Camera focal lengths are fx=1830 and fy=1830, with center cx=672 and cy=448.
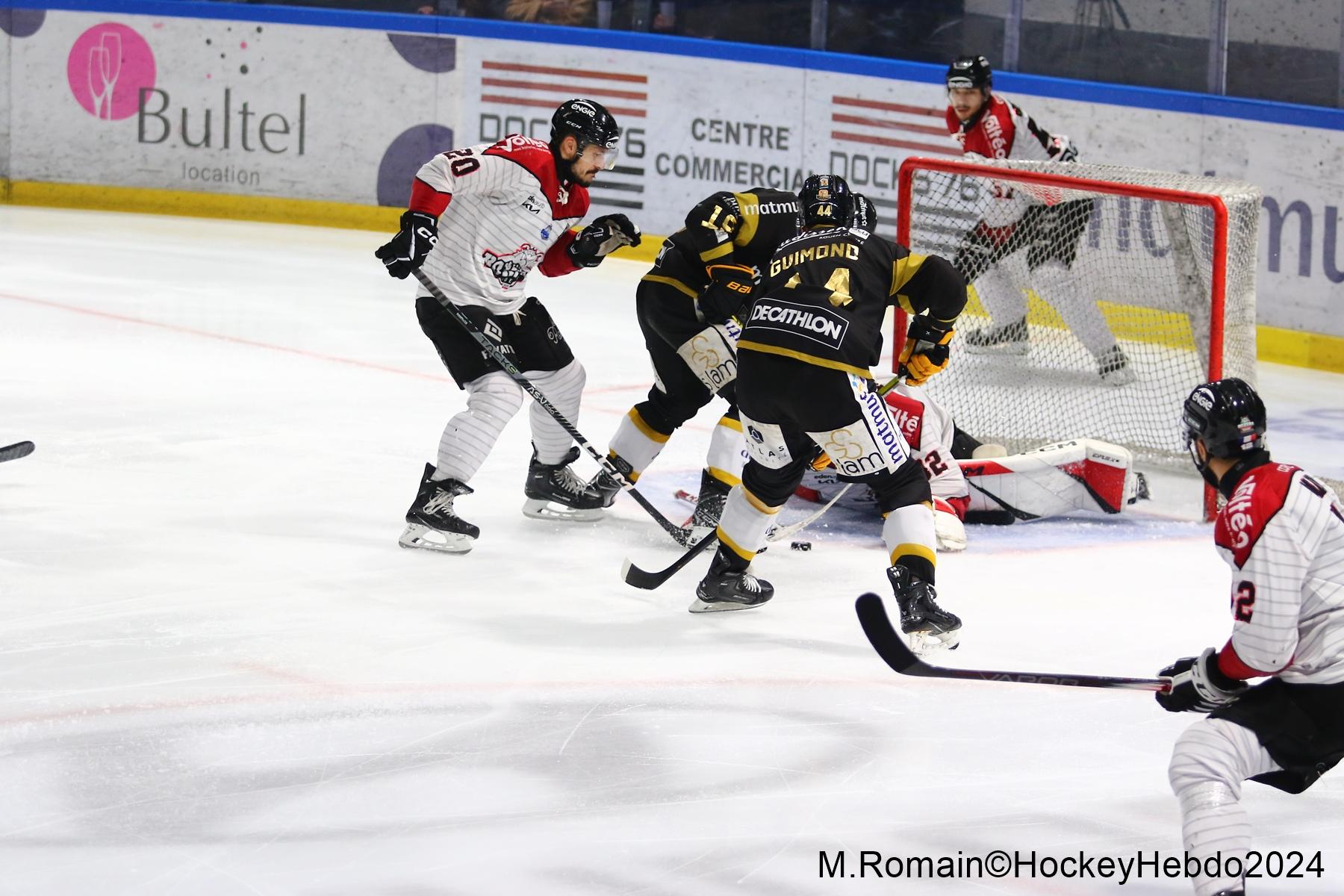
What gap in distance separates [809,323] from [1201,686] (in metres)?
1.32

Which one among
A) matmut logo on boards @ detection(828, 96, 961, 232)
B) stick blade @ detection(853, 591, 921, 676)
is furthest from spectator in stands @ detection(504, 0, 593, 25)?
stick blade @ detection(853, 591, 921, 676)

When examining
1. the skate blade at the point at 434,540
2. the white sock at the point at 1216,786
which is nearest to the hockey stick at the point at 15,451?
the skate blade at the point at 434,540

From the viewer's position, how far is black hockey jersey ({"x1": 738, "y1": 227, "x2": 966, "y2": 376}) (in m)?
3.77

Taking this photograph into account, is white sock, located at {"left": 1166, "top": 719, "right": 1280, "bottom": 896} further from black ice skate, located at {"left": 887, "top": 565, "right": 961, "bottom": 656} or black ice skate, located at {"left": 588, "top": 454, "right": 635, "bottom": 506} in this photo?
black ice skate, located at {"left": 588, "top": 454, "right": 635, "bottom": 506}

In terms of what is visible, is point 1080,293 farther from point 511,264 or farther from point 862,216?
point 862,216

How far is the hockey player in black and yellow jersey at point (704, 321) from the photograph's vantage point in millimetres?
4441

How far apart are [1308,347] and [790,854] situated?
521cm

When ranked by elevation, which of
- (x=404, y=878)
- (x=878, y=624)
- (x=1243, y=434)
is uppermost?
(x=1243, y=434)

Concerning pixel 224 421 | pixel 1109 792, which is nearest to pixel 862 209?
pixel 1109 792

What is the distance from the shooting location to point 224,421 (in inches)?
228

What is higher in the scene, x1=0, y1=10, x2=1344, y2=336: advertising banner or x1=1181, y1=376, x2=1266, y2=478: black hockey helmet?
x1=0, y1=10, x2=1344, y2=336: advertising banner

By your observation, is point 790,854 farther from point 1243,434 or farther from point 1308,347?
point 1308,347

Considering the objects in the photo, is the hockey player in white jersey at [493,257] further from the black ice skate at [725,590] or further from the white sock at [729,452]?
the black ice skate at [725,590]

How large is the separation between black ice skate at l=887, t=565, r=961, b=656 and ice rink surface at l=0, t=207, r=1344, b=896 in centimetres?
6
